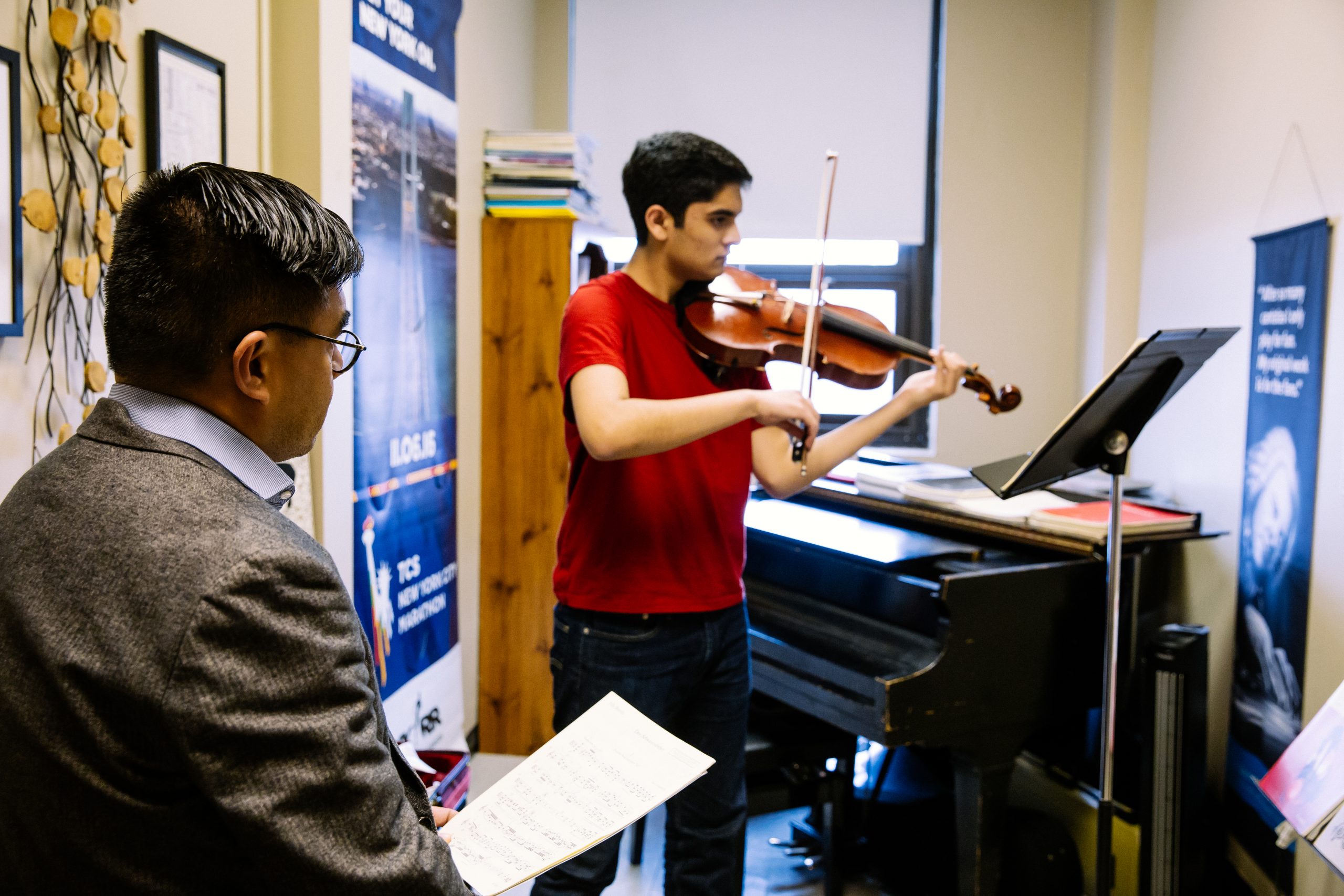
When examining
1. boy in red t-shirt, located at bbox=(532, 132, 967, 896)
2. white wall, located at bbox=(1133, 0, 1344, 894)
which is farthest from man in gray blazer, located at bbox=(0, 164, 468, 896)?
white wall, located at bbox=(1133, 0, 1344, 894)

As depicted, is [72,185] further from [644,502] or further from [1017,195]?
[1017,195]

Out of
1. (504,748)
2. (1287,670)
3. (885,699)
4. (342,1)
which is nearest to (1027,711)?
(885,699)

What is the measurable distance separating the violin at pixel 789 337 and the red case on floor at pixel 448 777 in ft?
3.49

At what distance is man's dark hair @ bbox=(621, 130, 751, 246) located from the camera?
1687mm

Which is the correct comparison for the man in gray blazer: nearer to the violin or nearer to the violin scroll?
the violin

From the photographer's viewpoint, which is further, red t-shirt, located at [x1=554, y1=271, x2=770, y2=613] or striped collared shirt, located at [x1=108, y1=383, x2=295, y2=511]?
red t-shirt, located at [x1=554, y1=271, x2=770, y2=613]

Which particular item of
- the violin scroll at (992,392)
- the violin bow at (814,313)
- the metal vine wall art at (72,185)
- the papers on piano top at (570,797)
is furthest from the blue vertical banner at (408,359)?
the papers on piano top at (570,797)

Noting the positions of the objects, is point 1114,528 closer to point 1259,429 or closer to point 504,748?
point 1259,429

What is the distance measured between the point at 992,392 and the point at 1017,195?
188 cm

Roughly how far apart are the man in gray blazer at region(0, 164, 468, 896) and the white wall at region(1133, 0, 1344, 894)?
2.01 metres

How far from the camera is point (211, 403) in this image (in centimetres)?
78

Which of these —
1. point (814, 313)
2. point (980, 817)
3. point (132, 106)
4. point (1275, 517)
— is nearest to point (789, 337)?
point (814, 313)

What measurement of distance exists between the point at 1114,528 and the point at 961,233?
1.90 meters

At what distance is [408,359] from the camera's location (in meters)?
2.60
